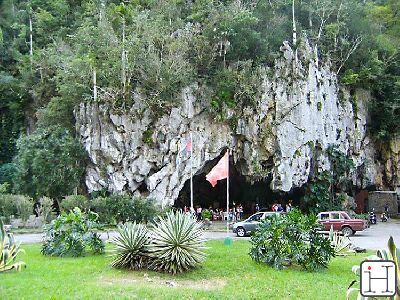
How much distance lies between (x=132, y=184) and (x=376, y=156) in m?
19.7

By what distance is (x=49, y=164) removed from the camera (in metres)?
28.0

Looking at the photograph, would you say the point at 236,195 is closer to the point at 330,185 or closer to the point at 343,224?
the point at 330,185

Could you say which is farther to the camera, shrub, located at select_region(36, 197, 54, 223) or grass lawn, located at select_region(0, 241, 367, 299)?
shrub, located at select_region(36, 197, 54, 223)

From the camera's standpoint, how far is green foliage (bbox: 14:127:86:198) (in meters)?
27.9

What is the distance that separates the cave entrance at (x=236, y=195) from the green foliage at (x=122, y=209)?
8.25 m

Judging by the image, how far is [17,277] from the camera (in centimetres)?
1088

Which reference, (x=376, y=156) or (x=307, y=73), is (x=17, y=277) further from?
(x=376, y=156)

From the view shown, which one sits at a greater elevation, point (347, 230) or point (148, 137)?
point (148, 137)

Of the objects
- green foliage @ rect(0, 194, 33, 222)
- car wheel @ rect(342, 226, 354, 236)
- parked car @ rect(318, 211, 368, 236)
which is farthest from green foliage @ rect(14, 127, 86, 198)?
car wheel @ rect(342, 226, 354, 236)

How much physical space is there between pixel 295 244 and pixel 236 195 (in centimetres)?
2488

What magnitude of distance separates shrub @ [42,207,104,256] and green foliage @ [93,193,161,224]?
10.5 meters

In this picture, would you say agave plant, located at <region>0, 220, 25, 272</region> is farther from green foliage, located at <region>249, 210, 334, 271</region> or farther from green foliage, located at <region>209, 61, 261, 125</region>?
green foliage, located at <region>209, 61, 261, 125</region>

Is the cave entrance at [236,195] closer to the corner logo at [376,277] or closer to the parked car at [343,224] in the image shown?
the parked car at [343,224]

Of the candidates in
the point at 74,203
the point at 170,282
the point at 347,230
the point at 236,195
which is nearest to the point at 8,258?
the point at 170,282
